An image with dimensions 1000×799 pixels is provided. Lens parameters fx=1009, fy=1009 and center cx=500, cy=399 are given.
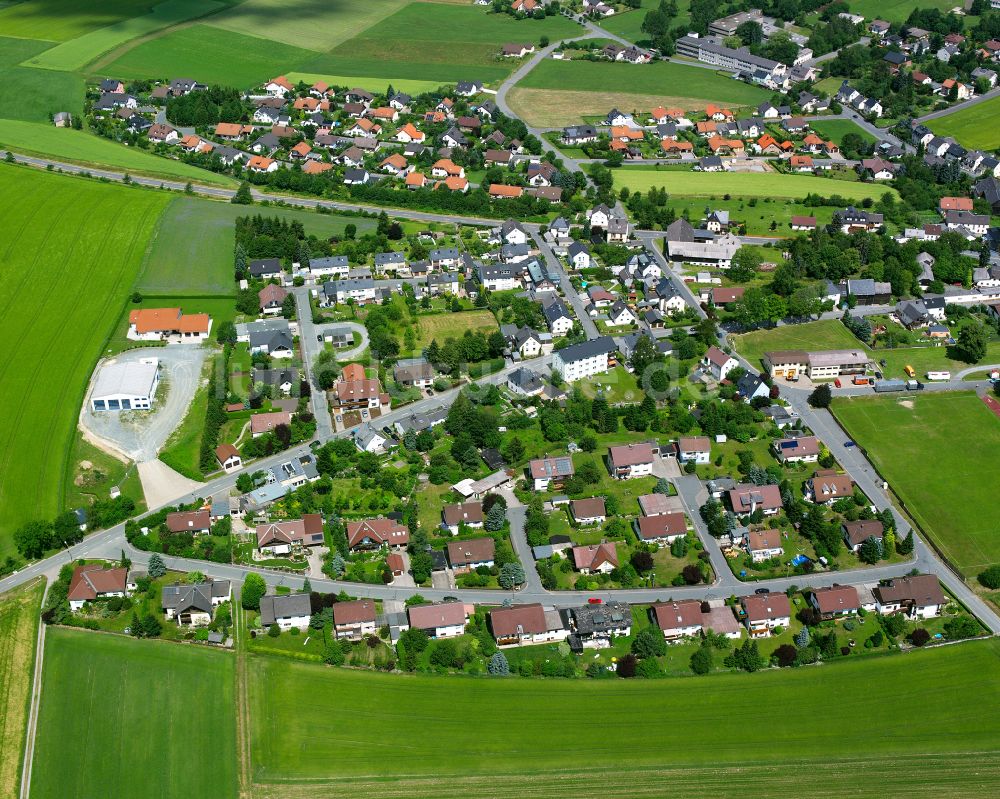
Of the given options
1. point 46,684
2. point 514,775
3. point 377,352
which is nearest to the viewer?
point 514,775

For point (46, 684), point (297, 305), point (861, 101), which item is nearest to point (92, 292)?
point (297, 305)

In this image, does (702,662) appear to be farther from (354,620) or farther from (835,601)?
(354,620)

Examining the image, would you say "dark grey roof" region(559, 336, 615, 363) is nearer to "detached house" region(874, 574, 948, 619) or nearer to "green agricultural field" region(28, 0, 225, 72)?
"detached house" region(874, 574, 948, 619)

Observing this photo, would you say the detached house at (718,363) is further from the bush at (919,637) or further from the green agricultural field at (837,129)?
the green agricultural field at (837,129)

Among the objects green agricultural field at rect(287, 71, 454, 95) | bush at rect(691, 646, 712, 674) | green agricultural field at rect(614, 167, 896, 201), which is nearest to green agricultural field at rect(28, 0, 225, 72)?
green agricultural field at rect(287, 71, 454, 95)

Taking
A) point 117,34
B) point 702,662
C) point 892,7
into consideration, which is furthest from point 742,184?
point 117,34

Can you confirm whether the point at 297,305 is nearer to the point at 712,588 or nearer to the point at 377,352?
the point at 377,352
